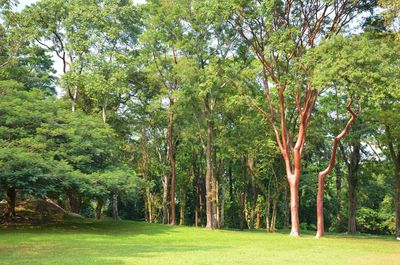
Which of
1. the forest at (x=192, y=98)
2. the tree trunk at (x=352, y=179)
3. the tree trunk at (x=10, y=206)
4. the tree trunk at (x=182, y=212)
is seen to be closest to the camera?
the forest at (x=192, y=98)

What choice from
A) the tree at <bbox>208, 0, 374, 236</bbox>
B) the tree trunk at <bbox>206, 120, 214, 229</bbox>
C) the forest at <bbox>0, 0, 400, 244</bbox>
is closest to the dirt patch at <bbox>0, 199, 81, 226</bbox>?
the forest at <bbox>0, 0, 400, 244</bbox>

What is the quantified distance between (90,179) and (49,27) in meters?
14.0

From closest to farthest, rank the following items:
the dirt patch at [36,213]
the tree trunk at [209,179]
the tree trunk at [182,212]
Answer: the dirt patch at [36,213] < the tree trunk at [209,179] < the tree trunk at [182,212]

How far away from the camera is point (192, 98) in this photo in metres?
28.3

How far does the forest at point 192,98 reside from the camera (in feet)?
67.8

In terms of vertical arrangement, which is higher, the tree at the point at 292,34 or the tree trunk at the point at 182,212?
the tree at the point at 292,34

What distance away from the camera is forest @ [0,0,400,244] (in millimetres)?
20672

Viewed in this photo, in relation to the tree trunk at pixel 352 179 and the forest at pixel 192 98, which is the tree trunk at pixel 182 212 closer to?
the forest at pixel 192 98

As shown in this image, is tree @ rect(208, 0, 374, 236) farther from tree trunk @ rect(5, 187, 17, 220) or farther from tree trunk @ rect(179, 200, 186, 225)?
tree trunk @ rect(179, 200, 186, 225)

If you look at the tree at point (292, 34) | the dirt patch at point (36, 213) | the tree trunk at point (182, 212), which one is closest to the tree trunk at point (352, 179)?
the tree at point (292, 34)

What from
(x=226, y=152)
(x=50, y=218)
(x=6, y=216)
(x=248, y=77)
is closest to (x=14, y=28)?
(x=6, y=216)

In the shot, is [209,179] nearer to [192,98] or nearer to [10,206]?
[192,98]

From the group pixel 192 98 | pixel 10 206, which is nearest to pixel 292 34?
pixel 192 98

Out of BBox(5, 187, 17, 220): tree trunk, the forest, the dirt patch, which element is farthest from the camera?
the dirt patch
